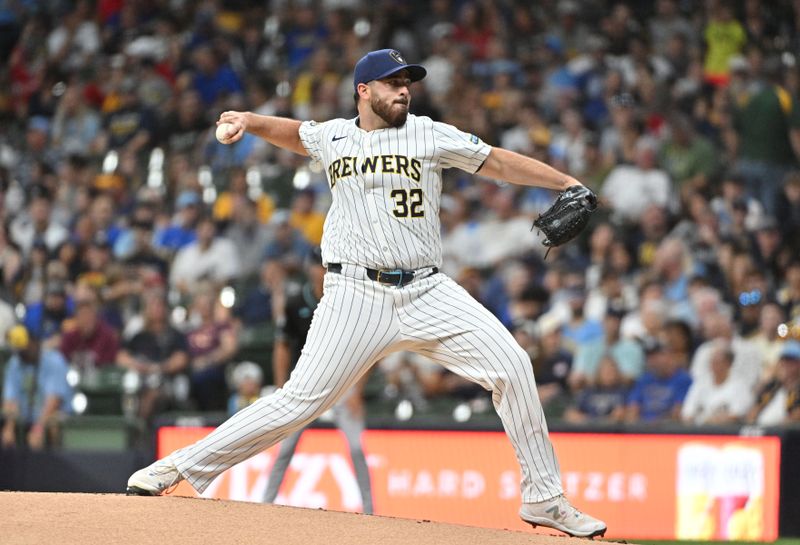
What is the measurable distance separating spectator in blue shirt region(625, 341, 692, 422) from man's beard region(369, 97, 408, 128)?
4.82 meters

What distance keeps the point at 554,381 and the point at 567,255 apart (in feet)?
5.20

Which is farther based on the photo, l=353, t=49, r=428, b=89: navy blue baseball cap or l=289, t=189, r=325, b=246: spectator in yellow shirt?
l=289, t=189, r=325, b=246: spectator in yellow shirt

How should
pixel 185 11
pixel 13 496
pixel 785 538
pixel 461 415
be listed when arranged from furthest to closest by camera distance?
pixel 185 11, pixel 461 415, pixel 785 538, pixel 13 496

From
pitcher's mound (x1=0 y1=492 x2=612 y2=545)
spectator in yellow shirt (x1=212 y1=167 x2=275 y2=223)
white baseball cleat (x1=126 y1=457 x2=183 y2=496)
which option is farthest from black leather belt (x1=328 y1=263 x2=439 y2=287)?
spectator in yellow shirt (x1=212 y1=167 x2=275 y2=223)

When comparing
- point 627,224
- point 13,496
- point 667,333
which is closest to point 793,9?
point 627,224

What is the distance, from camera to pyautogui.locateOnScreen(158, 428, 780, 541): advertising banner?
881cm

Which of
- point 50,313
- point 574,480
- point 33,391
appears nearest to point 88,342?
point 50,313

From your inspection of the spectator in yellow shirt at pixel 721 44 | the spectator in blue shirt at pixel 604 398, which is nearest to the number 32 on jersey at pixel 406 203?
the spectator in blue shirt at pixel 604 398

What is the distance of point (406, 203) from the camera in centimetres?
536

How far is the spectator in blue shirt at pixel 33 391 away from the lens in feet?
34.9

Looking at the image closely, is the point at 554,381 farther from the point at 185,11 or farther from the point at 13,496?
the point at 185,11

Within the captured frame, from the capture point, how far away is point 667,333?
1007cm

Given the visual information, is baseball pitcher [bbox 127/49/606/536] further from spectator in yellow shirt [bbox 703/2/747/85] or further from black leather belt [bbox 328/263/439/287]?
spectator in yellow shirt [bbox 703/2/747/85]

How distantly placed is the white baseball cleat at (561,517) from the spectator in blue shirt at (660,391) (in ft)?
14.0
